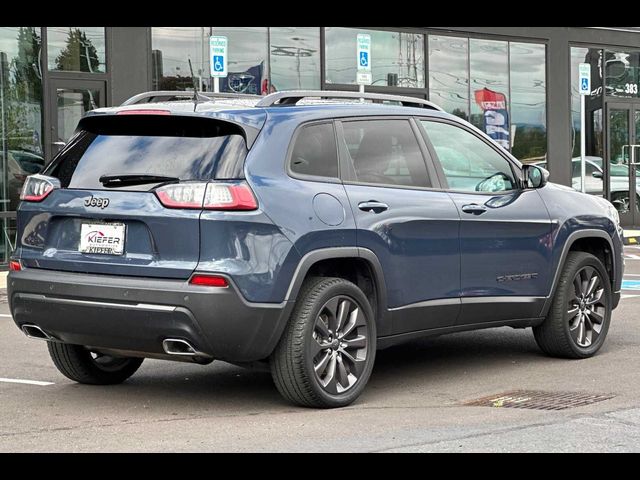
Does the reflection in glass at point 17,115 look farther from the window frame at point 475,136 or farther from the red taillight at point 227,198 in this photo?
the red taillight at point 227,198

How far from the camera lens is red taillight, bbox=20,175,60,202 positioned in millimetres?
7008

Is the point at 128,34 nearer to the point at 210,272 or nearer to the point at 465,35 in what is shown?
the point at 465,35

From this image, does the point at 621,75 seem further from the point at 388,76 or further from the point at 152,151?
the point at 152,151

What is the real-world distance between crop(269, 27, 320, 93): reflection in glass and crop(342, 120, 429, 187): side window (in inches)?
493

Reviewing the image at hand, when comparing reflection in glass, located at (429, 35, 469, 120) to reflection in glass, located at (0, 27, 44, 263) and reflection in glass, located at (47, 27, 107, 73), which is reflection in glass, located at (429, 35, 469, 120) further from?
reflection in glass, located at (0, 27, 44, 263)

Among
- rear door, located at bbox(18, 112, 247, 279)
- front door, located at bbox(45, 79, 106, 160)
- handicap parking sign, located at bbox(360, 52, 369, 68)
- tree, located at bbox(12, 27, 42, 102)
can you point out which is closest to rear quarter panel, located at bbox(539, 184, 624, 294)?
rear door, located at bbox(18, 112, 247, 279)

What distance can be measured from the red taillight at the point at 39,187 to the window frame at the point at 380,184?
167 centimetres

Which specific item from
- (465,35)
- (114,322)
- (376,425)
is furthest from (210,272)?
(465,35)

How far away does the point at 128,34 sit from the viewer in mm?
18219

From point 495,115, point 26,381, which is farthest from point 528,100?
point 26,381

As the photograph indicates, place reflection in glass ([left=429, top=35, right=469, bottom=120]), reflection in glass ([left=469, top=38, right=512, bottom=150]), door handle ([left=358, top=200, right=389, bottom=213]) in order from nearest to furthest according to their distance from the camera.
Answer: door handle ([left=358, top=200, right=389, bottom=213]), reflection in glass ([left=429, top=35, right=469, bottom=120]), reflection in glass ([left=469, top=38, right=512, bottom=150])

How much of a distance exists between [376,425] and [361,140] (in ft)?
A: 6.23

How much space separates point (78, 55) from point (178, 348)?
11879mm
